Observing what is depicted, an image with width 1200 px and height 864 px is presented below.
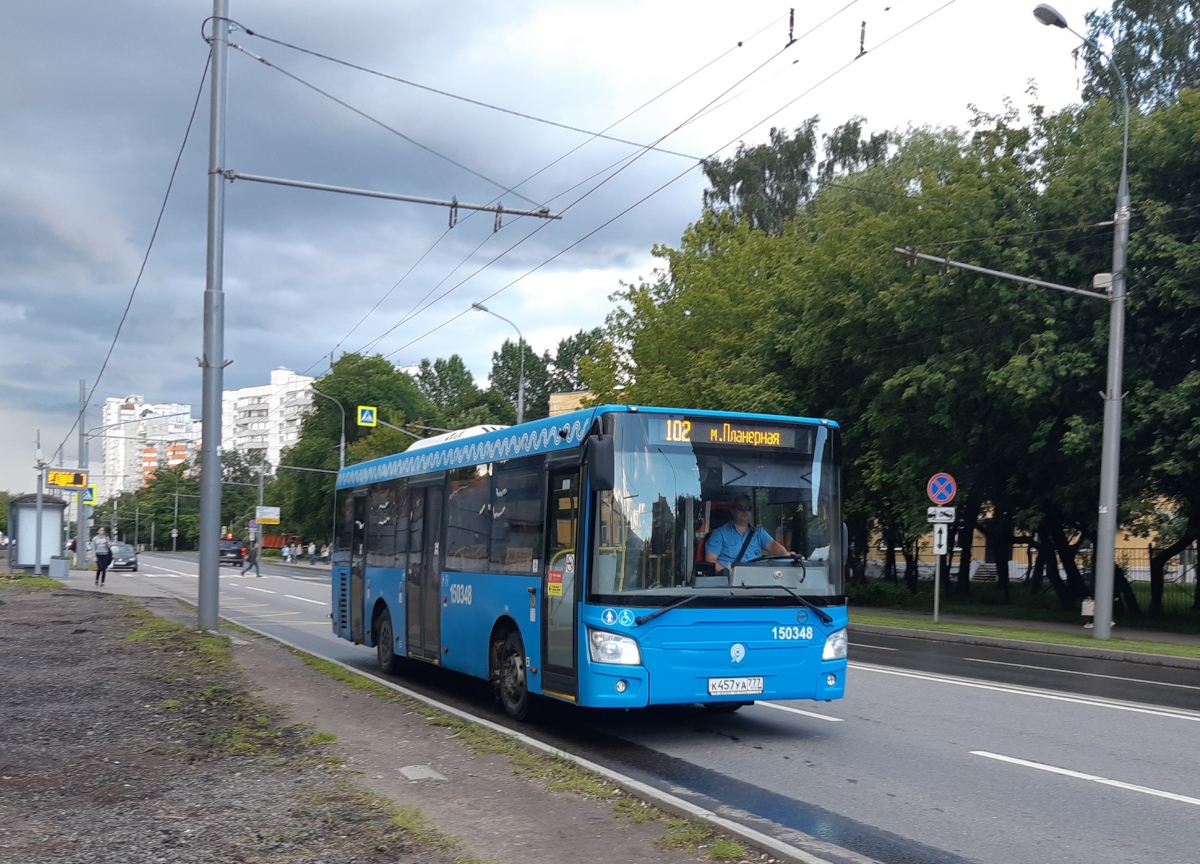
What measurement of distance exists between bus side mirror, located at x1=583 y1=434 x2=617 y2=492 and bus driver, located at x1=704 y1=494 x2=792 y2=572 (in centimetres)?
106

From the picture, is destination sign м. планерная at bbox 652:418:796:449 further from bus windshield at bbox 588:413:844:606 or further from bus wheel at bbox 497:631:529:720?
bus wheel at bbox 497:631:529:720

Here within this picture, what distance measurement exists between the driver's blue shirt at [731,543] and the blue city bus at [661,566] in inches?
1.9

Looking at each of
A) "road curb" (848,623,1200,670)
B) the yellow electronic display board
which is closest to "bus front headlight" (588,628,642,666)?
"road curb" (848,623,1200,670)

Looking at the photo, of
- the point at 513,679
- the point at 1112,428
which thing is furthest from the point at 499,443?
the point at 1112,428

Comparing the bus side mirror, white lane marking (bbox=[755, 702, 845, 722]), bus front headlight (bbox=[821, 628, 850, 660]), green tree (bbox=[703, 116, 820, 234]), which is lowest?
white lane marking (bbox=[755, 702, 845, 722])

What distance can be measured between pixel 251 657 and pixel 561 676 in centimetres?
691

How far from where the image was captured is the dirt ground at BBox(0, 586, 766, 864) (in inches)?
233

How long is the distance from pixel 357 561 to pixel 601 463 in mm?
8347

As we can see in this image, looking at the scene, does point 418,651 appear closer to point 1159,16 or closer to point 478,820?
point 478,820

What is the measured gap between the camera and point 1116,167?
82.5 feet

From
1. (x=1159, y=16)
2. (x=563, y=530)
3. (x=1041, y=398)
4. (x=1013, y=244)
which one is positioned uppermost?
(x=1159, y=16)

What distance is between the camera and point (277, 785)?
7.36 metres

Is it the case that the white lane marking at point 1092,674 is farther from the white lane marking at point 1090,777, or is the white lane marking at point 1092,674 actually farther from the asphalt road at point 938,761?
the white lane marking at point 1090,777

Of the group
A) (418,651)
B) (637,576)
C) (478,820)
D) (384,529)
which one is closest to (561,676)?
(637,576)
